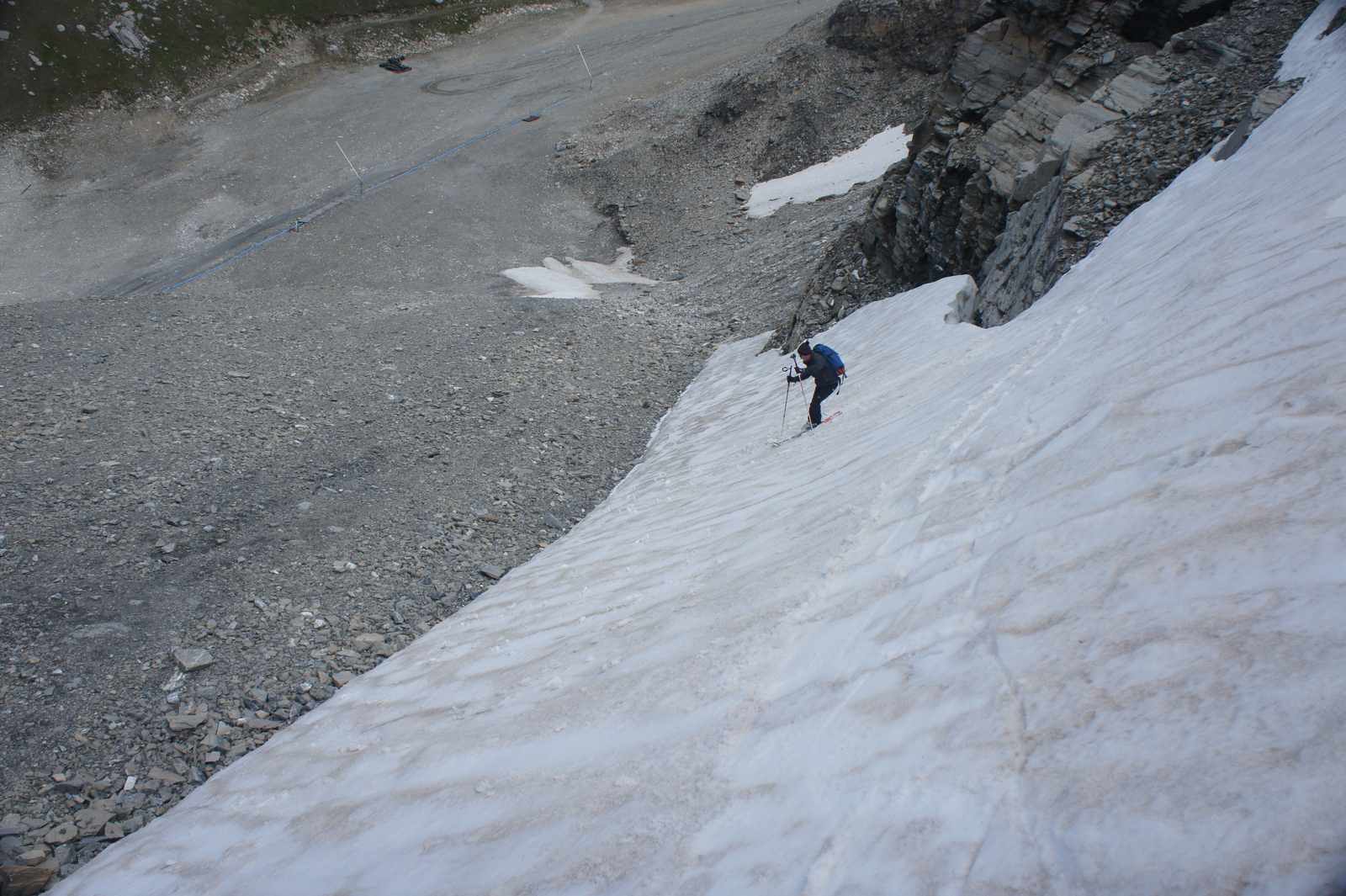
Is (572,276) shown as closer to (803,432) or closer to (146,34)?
(803,432)

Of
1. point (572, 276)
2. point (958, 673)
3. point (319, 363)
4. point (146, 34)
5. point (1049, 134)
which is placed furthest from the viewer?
point (146, 34)

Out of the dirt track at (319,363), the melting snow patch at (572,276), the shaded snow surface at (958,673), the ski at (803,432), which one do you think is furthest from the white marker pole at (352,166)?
the shaded snow surface at (958,673)

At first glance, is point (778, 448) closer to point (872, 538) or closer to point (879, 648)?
point (872, 538)

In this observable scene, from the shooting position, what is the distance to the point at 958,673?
3844mm

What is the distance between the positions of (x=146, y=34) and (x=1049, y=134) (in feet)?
128

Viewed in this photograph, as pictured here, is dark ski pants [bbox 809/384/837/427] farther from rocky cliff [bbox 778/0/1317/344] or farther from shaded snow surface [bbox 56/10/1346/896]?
rocky cliff [bbox 778/0/1317/344]

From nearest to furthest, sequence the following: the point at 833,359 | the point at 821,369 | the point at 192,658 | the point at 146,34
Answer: the point at 192,658, the point at 833,359, the point at 821,369, the point at 146,34

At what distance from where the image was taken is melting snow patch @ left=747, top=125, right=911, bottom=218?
26.3m

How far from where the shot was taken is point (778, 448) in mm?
10047

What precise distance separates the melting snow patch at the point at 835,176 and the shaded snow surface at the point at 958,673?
18510 millimetres

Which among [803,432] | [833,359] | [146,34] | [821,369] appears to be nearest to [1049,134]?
Result: [833,359]

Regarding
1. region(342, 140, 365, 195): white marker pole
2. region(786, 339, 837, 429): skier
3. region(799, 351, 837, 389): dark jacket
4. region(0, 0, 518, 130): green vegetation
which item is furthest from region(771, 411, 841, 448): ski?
region(0, 0, 518, 130): green vegetation

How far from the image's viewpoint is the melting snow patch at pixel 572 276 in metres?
22.5

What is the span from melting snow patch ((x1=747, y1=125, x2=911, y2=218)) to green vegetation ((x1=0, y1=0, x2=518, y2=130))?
24.5 m
